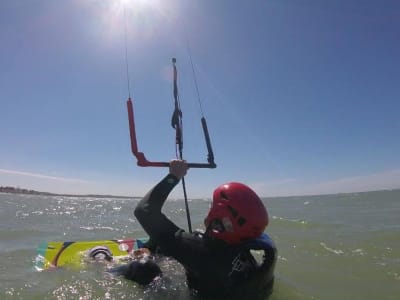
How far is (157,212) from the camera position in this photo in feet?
14.2

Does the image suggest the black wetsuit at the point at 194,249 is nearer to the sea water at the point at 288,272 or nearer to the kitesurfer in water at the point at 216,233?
the kitesurfer in water at the point at 216,233

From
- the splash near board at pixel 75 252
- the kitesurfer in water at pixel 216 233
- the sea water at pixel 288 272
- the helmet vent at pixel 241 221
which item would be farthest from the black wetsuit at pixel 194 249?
the splash near board at pixel 75 252

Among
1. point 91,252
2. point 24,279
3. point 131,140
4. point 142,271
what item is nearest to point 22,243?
point 91,252

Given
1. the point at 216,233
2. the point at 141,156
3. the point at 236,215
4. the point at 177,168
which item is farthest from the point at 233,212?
the point at 141,156

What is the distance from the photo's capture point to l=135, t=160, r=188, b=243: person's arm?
14.2ft

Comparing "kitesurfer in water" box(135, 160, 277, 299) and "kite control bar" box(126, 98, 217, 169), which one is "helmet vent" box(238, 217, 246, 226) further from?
"kite control bar" box(126, 98, 217, 169)

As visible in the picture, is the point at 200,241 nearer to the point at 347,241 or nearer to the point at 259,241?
the point at 259,241

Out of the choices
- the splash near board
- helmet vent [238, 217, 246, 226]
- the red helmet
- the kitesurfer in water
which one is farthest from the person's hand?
the splash near board

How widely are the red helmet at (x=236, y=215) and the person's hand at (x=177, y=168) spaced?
46cm

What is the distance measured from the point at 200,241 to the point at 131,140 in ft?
4.74

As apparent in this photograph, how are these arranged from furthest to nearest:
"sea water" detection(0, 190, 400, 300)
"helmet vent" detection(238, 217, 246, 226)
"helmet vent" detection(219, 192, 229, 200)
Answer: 1. "sea water" detection(0, 190, 400, 300)
2. "helmet vent" detection(219, 192, 229, 200)
3. "helmet vent" detection(238, 217, 246, 226)

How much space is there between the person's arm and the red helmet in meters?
0.49

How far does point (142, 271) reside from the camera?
17.9ft

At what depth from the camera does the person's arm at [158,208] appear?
4.34m
